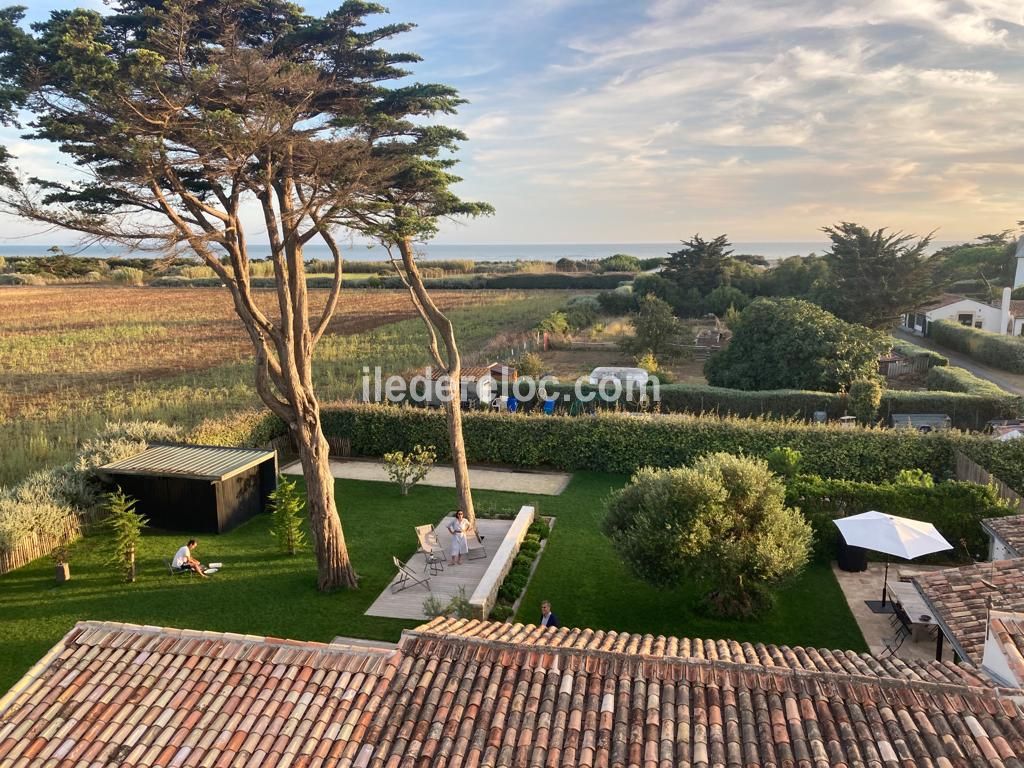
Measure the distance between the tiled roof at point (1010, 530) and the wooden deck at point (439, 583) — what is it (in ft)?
27.1

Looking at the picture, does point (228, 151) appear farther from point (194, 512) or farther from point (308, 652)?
point (194, 512)

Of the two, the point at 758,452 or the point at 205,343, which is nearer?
the point at 758,452

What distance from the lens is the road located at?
99.5 ft

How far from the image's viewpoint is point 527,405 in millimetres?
24328

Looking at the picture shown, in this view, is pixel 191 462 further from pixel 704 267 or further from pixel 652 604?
pixel 704 267

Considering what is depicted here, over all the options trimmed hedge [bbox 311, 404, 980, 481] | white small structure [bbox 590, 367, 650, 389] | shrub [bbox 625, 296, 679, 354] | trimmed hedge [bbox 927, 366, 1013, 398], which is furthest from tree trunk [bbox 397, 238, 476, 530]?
shrub [bbox 625, 296, 679, 354]

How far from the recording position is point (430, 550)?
13.2 meters

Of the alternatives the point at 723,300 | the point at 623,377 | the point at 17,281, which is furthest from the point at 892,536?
the point at 17,281

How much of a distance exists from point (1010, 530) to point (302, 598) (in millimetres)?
11219

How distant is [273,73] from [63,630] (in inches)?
355

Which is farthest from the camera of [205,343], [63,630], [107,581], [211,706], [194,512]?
[205,343]

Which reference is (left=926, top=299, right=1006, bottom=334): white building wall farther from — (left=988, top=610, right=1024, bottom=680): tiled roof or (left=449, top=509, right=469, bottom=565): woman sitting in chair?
(left=988, top=610, right=1024, bottom=680): tiled roof

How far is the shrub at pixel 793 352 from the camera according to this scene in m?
23.8

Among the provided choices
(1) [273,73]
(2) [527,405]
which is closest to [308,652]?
(1) [273,73]
